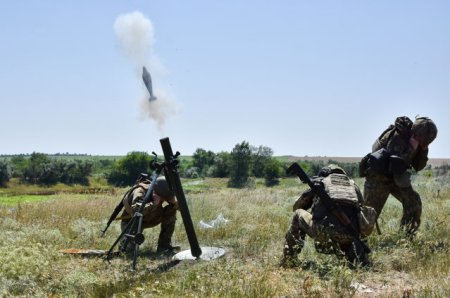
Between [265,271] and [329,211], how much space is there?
4.13ft

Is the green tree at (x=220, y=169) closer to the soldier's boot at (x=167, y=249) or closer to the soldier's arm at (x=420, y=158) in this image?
the soldier's boot at (x=167, y=249)

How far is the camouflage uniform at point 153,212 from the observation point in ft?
26.3

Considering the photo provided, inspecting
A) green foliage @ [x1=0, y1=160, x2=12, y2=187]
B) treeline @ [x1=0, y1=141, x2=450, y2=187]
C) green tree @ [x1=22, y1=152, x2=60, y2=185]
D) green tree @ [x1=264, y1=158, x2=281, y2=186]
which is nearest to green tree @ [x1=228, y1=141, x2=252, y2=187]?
treeline @ [x1=0, y1=141, x2=450, y2=187]

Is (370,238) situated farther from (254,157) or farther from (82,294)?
(254,157)

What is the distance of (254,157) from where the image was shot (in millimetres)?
73125

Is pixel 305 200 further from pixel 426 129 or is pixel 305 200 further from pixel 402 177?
pixel 426 129

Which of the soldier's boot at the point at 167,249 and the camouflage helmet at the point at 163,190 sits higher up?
the camouflage helmet at the point at 163,190

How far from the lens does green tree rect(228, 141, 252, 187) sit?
2594 inches

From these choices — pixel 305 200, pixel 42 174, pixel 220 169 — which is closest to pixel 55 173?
pixel 42 174

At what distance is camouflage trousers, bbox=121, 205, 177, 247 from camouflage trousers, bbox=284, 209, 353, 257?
257 centimetres

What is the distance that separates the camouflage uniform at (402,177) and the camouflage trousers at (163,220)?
11.2ft

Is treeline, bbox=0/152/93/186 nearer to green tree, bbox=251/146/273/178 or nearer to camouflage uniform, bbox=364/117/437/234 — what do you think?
green tree, bbox=251/146/273/178

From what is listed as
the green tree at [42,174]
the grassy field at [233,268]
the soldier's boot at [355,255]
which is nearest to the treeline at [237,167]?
the green tree at [42,174]

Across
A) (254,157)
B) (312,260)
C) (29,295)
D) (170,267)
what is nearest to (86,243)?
(170,267)
